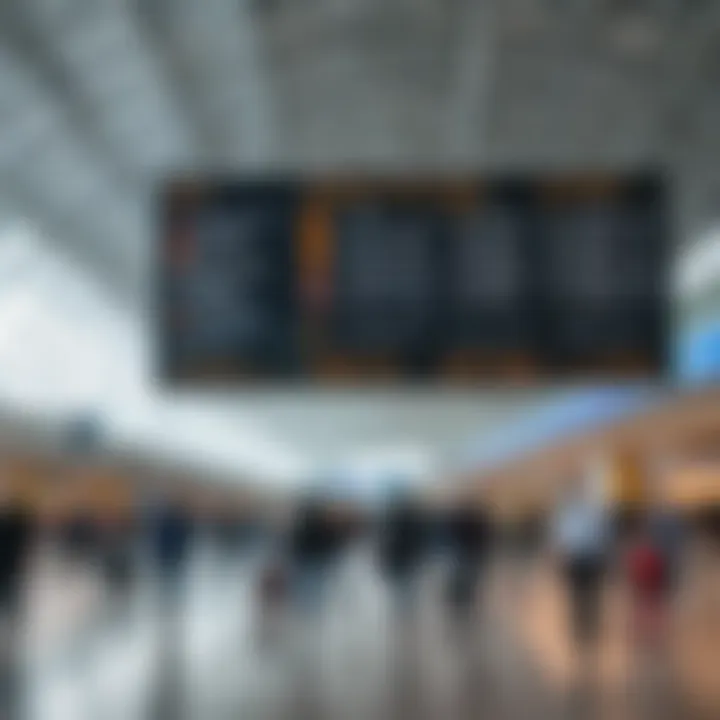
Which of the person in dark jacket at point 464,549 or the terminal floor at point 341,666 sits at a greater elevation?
the person in dark jacket at point 464,549

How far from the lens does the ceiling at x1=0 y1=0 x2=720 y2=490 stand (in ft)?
80.4

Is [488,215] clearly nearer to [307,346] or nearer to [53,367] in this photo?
[307,346]

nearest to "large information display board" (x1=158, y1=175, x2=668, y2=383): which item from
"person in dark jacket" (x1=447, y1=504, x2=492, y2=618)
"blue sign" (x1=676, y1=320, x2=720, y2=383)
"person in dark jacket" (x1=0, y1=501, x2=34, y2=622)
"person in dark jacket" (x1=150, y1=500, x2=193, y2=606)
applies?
"person in dark jacket" (x1=0, y1=501, x2=34, y2=622)

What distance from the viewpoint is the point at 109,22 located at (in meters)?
22.9

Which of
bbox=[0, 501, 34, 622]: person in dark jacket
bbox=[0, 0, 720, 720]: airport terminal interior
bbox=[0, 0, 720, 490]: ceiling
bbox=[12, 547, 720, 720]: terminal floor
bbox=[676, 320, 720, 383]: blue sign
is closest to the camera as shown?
bbox=[12, 547, 720, 720]: terminal floor

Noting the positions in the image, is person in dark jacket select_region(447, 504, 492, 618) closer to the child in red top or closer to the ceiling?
the child in red top

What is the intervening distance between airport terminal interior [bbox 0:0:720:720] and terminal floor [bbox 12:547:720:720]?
2.5 inches

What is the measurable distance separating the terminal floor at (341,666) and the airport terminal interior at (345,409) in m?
0.06

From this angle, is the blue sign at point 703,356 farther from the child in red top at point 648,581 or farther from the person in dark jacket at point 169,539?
the person in dark jacket at point 169,539

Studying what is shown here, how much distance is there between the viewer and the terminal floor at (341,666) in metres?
11.1

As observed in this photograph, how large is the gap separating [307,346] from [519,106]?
18.9 metres

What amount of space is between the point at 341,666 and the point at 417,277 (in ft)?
11.9

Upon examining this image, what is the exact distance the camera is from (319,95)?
31.0 metres

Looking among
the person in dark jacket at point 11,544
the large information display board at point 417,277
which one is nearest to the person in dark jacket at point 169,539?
the person in dark jacket at point 11,544
